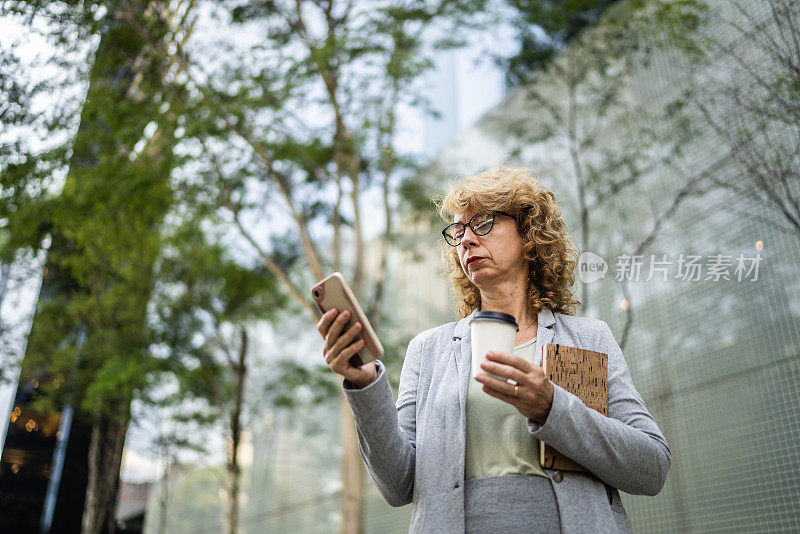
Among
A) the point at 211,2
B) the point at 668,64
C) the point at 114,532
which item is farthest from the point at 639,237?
the point at 114,532

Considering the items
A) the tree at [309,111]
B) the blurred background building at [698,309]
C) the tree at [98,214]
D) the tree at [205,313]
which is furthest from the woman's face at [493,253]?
the tree at [205,313]

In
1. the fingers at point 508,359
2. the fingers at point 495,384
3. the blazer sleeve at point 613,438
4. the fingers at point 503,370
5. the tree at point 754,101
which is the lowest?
the blazer sleeve at point 613,438

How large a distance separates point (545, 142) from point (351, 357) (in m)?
4.41

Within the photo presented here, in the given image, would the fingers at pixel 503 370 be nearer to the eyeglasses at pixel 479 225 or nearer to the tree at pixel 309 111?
the eyeglasses at pixel 479 225

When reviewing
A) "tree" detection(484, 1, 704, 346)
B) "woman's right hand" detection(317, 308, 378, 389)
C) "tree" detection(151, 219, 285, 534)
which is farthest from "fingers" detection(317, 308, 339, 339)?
"tree" detection(151, 219, 285, 534)

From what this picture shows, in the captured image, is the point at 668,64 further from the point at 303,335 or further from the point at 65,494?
the point at 65,494

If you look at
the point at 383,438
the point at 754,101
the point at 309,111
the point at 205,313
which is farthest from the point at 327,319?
the point at 205,313

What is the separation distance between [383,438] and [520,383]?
32cm

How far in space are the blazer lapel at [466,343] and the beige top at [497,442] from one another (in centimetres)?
3

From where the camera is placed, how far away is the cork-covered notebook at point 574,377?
114 cm

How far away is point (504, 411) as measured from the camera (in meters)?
1.24

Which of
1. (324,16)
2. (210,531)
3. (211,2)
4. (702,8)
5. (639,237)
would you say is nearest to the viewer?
(702,8)

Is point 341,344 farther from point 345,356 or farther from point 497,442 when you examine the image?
point 497,442

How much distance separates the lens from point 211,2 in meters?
5.66
